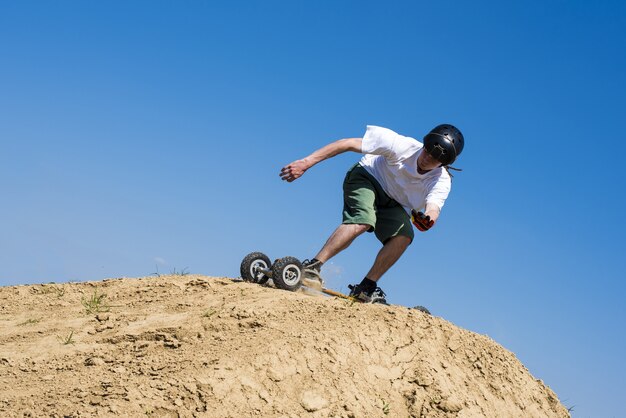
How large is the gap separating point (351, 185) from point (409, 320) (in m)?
2.12

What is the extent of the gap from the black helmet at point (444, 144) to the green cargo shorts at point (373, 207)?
32.5 inches

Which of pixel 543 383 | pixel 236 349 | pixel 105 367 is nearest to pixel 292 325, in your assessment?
pixel 236 349

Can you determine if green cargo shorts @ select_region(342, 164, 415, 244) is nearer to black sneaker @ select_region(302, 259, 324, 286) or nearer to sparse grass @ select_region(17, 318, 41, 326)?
black sneaker @ select_region(302, 259, 324, 286)

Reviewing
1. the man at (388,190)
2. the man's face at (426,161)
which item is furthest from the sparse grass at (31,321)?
the man's face at (426,161)

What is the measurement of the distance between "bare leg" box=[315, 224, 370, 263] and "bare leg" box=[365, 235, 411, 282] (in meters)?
0.43

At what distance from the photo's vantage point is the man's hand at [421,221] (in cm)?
786

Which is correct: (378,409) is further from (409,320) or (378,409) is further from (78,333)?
(78,333)

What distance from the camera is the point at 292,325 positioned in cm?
652

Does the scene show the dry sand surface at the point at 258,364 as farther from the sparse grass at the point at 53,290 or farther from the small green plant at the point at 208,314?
the sparse grass at the point at 53,290

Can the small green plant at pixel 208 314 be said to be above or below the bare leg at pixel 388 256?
below

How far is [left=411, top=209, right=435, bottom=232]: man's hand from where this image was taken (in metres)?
7.86

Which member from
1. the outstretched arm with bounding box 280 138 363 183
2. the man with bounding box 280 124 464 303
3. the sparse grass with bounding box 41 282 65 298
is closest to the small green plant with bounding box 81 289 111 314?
the sparse grass with bounding box 41 282 65 298

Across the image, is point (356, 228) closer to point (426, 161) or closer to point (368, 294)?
point (368, 294)

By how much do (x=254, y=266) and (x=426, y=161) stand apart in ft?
8.00
